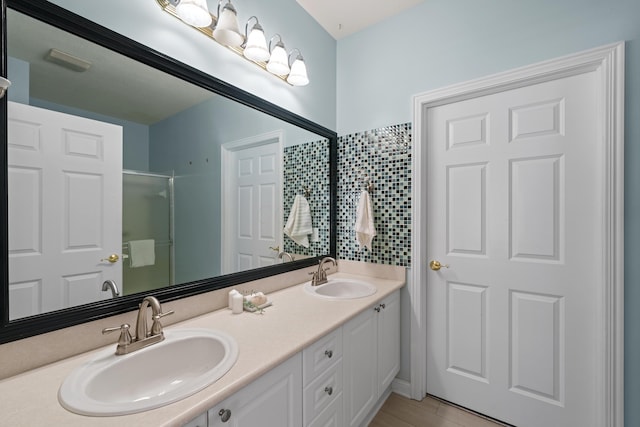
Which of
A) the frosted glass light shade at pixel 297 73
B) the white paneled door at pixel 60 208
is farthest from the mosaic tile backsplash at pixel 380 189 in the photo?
the white paneled door at pixel 60 208

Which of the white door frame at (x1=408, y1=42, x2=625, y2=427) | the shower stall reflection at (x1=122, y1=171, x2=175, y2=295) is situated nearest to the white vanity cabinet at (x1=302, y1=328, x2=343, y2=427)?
the shower stall reflection at (x1=122, y1=171, x2=175, y2=295)

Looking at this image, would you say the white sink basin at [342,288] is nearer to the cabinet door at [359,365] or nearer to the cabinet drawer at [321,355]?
the cabinet door at [359,365]

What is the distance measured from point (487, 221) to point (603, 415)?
1.06m

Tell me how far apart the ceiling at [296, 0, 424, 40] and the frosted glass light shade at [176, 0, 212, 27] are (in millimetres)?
957

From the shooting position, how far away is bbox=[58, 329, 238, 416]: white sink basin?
2.22 feet

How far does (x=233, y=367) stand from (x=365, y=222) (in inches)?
51.7

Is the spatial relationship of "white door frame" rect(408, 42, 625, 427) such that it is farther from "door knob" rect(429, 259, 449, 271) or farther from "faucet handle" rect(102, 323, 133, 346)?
"faucet handle" rect(102, 323, 133, 346)

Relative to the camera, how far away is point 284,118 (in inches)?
69.0

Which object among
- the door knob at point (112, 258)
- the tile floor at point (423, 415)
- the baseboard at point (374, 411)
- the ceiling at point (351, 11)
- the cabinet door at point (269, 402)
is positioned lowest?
the tile floor at point (423, 415)

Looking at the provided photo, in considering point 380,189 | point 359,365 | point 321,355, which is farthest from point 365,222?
point 321,355

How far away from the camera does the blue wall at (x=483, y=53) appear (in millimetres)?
1279

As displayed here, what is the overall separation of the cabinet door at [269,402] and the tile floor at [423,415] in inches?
36.7

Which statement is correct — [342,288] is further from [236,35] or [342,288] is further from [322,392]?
[236,35]

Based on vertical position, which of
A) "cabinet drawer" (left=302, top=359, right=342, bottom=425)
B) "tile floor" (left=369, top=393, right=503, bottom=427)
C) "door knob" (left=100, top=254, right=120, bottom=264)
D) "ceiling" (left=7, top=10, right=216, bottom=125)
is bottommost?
"tile floor" (left=369, top=393, right=503, bottom=427)
